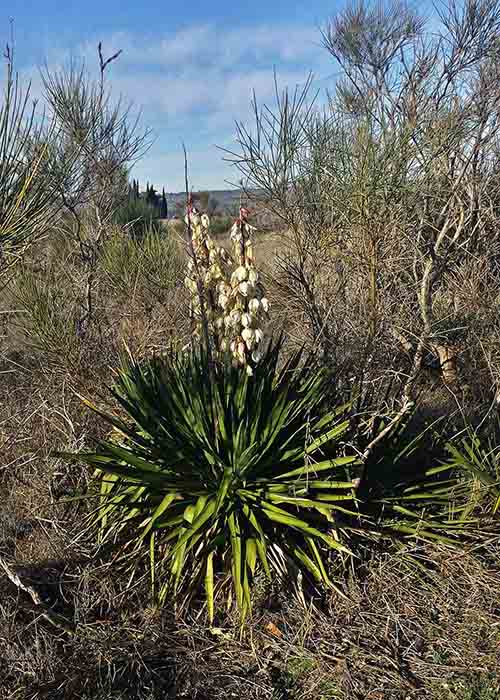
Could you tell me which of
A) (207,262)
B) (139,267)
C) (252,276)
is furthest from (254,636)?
(139,267)

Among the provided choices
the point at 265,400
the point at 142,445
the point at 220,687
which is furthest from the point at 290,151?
the point at 220,687

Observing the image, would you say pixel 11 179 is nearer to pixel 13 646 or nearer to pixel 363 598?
pixel 13 646

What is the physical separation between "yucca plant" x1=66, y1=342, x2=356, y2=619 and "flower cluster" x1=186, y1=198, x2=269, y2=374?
158 mm

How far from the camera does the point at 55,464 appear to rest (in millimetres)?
4328

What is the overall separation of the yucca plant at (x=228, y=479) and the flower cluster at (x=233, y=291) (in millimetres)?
158

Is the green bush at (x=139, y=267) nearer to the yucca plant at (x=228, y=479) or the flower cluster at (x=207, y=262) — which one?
the flower cluster at (x=207, y=262)

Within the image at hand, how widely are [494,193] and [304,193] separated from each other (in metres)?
2.48

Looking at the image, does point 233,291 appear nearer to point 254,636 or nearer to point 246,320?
point 246,320

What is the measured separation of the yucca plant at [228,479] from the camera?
3248mm

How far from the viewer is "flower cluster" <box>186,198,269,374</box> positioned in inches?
133

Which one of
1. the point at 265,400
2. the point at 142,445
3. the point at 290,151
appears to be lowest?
the point at 142,445

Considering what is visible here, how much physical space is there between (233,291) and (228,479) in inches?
39.4

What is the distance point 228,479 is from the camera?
3.26 meters

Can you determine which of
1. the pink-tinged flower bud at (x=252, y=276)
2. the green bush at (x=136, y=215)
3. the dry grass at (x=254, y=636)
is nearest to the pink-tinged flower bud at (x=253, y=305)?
the pink-tinged flower bud at (x=252, y=276)
